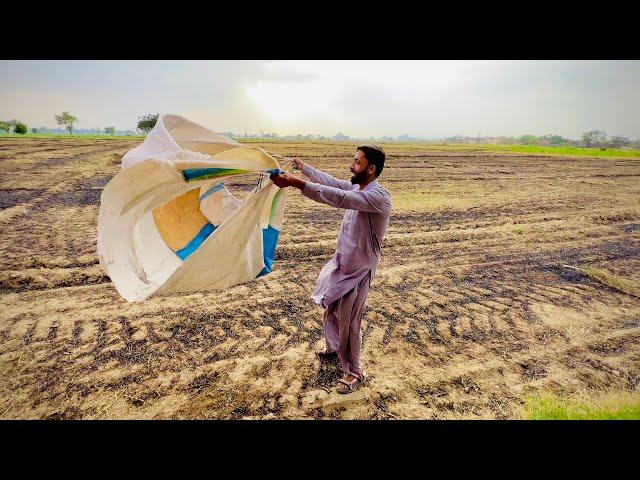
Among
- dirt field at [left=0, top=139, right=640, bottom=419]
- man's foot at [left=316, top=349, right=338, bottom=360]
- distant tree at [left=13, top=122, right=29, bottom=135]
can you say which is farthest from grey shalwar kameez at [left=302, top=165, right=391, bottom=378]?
distant tree at [left=13, top=122, right=29, bottom=135]

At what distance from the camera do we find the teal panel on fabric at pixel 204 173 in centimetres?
232

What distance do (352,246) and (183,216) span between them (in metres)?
1.24

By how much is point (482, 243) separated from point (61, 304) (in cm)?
643

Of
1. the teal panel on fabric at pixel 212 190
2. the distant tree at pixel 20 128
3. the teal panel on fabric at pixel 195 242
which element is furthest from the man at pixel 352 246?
the distant tree at pixel 20 128

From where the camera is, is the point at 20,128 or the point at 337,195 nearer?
the point at 337,195

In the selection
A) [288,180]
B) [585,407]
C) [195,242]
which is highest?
[288,180]

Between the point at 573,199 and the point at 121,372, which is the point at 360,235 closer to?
the point at 121,372

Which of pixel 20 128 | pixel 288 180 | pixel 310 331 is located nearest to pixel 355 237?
pixel 288 180

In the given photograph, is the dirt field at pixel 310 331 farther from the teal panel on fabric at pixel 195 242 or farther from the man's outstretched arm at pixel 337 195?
the man's outstretched arm at pixel 337 195

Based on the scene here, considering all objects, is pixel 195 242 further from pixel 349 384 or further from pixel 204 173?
pixel 349 384

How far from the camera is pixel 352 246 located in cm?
265

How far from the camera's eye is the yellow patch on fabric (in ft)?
8.64

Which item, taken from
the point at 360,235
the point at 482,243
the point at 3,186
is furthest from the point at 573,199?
the point at 3,186

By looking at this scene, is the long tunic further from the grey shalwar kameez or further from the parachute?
the parachute
